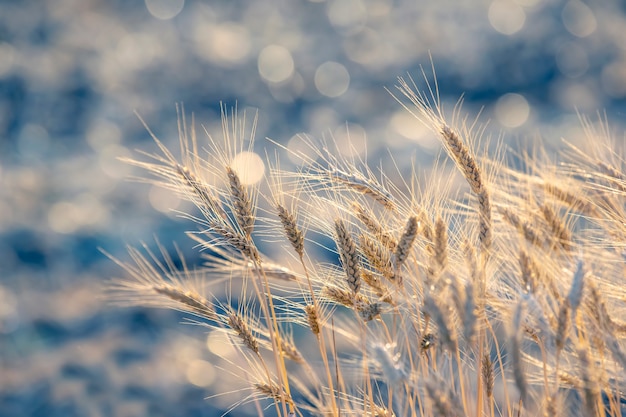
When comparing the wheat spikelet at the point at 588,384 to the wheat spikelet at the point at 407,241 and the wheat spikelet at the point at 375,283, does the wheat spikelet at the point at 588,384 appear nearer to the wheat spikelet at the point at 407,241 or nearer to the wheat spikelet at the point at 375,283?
the wheat spikelet at the point at 407,241

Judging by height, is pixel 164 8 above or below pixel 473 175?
above

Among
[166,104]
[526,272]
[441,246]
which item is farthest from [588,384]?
[166,104]

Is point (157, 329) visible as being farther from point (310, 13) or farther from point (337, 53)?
point (310, 13)

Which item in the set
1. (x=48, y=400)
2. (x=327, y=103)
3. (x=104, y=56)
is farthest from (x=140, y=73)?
(x=48, y=400)

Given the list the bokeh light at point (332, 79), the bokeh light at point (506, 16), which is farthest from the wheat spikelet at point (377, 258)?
the bokeh light at point (506, 16)

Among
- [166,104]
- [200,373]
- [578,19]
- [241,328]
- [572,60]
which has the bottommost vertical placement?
[200,373]

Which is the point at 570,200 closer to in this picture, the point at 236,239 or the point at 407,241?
the point at 407,241

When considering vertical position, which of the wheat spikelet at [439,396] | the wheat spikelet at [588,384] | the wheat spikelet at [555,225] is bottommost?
the wheat spikelet at [439,396]

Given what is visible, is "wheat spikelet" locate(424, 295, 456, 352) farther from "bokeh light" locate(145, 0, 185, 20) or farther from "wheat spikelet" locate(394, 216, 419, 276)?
"bokeh light" locate(145, 0, 185, 20)
